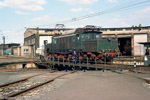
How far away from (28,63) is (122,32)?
106 ft

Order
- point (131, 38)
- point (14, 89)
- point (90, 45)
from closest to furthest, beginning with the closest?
1. point (14, 89)
2. point (90, 45)
3. point (131, 38)

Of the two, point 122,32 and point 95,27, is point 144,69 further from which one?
point 122,32

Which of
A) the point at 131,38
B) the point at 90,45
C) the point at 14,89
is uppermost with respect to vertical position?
the point at 131,38

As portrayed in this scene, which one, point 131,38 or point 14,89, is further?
point 131,38

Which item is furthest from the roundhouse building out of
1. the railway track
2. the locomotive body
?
the railway track

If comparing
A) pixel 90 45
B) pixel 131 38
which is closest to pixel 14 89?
pixel 90 45

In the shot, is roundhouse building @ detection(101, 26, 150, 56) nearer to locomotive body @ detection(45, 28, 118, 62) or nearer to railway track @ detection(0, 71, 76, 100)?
locomotive body @ detection(45, 28, 118, 62)

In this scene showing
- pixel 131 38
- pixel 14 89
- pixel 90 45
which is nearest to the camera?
pixel 14 89

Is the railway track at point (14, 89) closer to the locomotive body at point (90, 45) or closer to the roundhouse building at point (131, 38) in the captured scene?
the locomotive body at point (90, 45)

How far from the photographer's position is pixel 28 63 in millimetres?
32594

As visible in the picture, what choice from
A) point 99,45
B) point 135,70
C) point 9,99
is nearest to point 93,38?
point 99,45

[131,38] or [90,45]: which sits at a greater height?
[131,38]

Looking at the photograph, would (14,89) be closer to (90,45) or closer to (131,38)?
(90,45)

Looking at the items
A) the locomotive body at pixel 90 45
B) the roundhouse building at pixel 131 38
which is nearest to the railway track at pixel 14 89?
the locomotive body at pixel 90 45
